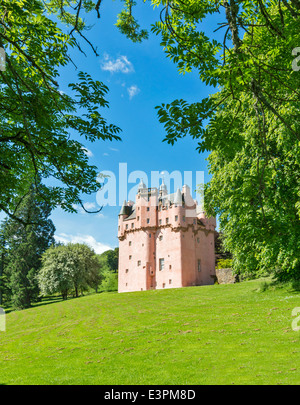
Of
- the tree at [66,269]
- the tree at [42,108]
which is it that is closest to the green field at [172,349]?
the tree at [42,108]

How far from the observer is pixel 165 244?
45688 mm

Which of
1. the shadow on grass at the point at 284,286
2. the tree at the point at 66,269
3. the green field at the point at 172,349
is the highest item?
the tree at the point at 66,269

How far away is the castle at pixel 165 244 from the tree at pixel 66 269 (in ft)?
25.4

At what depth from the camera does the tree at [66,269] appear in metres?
50.1

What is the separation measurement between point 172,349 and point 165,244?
109 ft

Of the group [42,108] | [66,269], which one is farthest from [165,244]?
[42,108]

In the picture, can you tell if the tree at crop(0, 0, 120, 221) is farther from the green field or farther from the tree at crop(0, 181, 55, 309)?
the tree at crop(0, 181, 55, 309)

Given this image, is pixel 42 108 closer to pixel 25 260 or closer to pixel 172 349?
pixel 172 349

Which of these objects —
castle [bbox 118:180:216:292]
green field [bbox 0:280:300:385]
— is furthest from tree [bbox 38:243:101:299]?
green field [bbox 0:280:300:385]

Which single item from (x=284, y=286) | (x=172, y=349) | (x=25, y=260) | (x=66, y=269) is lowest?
(x=172, y=349)

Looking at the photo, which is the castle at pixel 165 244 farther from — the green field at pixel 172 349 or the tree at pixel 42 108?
the tree at pixel 42 108

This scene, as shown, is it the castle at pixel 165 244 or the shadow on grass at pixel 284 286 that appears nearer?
the shadow on grass at pixel 284 286
